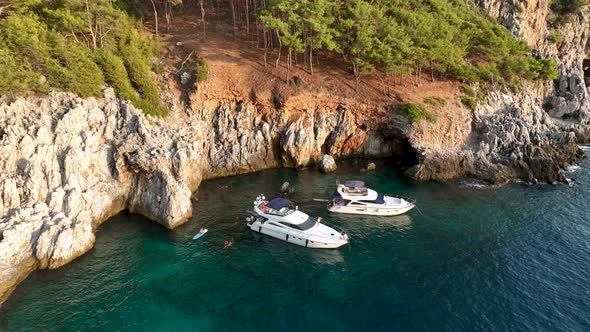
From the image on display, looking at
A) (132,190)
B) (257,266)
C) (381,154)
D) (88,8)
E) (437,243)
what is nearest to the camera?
(257,266)

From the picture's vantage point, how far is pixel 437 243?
37.8 m

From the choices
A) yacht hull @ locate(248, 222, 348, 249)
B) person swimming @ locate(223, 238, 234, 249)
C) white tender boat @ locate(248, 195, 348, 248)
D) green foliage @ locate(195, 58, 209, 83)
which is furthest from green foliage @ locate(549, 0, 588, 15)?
person swimming @ locate(223, 238, 234, 249)

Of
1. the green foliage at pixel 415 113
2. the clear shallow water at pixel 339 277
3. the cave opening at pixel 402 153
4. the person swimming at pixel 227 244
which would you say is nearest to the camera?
the clear shallow water at pixel 339 277

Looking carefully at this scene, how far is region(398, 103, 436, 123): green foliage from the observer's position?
185ft

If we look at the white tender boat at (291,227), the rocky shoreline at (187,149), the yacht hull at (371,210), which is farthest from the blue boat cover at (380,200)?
the rocky shoreline at (187,149)

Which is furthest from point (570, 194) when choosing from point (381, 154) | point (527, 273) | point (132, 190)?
point (132, 190)

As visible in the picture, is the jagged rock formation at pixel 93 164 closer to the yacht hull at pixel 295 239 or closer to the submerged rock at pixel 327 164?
the submerged rock at pixel 327 164

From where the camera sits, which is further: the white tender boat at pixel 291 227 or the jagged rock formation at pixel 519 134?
the jagged rock formation at pixel 519 134

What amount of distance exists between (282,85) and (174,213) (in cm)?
2925

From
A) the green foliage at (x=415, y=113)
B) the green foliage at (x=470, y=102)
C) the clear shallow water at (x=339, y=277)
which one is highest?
the green foliage at (x=470, y=102)

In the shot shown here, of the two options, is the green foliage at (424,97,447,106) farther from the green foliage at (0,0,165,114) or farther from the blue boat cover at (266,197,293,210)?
the green foliage at (0,0,165,114)

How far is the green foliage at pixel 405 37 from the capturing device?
180 feet

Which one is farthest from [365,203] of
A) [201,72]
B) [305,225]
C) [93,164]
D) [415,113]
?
[201,72]

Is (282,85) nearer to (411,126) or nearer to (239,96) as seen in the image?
(239,96)
